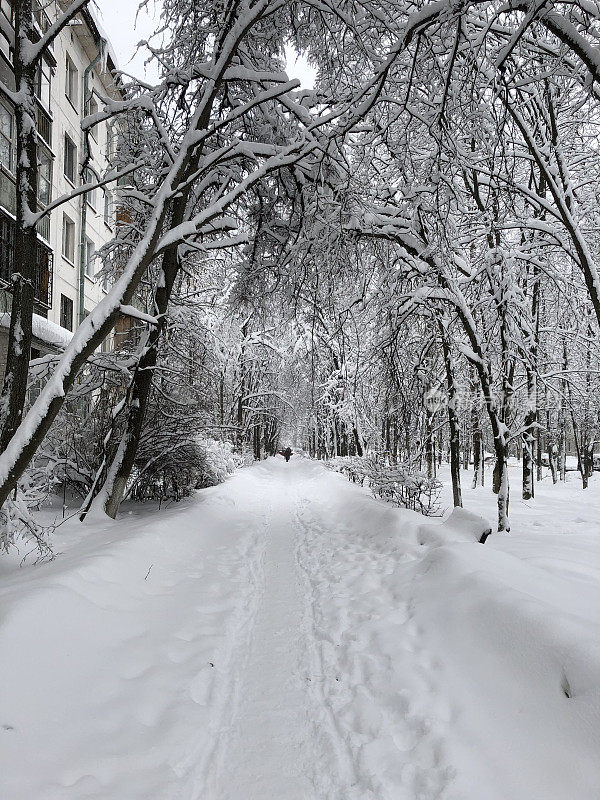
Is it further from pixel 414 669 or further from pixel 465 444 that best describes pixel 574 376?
A: pixel 465 444

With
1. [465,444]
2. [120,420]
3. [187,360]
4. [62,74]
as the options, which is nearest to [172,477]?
[120,420]

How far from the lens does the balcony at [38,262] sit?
43.9ft

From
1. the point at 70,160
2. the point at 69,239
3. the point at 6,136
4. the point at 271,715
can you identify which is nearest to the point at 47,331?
the point at 6,136

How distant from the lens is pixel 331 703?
123 inches

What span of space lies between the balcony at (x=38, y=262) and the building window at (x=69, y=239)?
8.68 feet

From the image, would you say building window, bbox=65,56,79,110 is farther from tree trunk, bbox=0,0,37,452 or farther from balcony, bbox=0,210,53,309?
tree trunk, bbox=0,0,37,452

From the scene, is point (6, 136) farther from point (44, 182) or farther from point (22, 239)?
point (22, 239)

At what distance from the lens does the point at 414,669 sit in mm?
3449

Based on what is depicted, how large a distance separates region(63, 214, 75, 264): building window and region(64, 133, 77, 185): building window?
1.86 meters

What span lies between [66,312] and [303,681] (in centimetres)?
1890

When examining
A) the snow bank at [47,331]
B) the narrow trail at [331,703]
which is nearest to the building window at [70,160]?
the snow bank at [47,331]

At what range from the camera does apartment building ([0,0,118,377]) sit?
13.7 metres

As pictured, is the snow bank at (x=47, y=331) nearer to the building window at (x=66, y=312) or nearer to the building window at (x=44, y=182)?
the building window at (x=66, y=312)

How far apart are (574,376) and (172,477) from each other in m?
12.2
